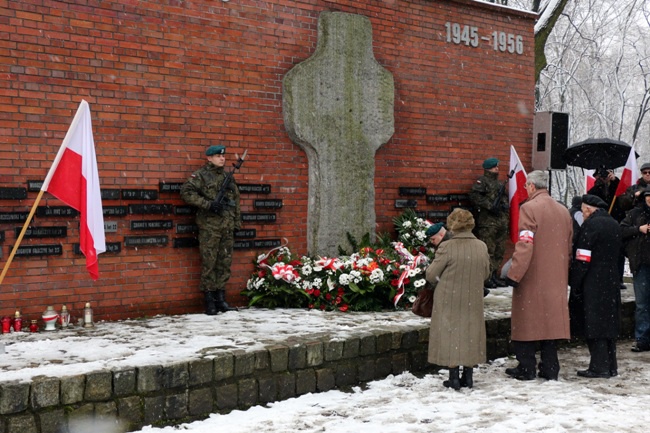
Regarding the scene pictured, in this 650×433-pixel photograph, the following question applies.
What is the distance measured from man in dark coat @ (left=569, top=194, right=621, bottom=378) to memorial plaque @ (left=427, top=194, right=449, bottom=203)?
3.45 m

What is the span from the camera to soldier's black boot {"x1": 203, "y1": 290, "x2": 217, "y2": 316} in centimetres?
842

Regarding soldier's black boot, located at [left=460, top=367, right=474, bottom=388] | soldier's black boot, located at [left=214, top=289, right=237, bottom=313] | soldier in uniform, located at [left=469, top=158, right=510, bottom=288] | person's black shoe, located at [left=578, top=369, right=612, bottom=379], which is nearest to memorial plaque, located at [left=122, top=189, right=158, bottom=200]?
soldier's black boot, located at [left=214, top=289, right=237, bottom=313]

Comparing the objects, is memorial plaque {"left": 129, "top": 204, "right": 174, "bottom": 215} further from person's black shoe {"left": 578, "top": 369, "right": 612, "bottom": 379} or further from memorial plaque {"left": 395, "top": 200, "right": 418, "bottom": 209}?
person's black shoe {"left": 578, "top": 369, "right": 612, "bottom": 379}

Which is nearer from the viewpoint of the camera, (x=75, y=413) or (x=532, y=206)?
(x=75, y=413)

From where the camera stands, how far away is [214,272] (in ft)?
28.0

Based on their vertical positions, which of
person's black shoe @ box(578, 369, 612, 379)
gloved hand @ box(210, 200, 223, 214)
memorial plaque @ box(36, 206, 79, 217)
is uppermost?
gloved hand @ box(210, 200, 223, 214)

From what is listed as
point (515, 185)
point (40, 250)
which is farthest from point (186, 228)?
point (515, 185)

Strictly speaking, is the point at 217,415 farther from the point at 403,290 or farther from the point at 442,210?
the point at 442,210

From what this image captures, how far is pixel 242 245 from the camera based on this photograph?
9.06m

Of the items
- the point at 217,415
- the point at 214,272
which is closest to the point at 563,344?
the point at 214,272

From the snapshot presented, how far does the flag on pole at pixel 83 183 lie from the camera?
21.3ft

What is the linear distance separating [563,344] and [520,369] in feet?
7.60

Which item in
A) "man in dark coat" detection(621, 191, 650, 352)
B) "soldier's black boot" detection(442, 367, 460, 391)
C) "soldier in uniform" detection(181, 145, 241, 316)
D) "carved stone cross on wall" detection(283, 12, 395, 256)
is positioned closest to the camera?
"soldier's black boot" detection(442, 367, 460, 391)

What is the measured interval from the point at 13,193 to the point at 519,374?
5.30 m
